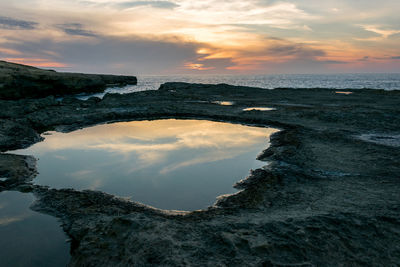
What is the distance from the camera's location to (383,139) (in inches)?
561

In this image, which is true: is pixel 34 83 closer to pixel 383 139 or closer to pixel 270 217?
pixel 270 217

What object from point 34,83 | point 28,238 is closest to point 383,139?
point 28,238

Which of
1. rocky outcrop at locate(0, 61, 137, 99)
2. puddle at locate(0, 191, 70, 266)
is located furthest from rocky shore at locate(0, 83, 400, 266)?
rocky outcrop at locate(0, 61, 137, 99)

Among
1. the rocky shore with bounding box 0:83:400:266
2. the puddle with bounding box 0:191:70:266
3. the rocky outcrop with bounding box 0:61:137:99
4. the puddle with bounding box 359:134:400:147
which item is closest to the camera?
the rocky shore with bounding box 0:83:400:266

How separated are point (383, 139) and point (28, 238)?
1677cm

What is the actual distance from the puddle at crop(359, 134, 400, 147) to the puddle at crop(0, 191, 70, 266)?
586 inches

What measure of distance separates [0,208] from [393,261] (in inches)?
397

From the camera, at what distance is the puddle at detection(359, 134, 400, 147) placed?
1334cm

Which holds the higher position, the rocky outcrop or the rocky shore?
→ the rocky outcrop

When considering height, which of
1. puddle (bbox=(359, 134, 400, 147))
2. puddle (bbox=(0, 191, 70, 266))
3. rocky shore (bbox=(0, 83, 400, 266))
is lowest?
puddle (bbox=(0, 191, 70, 266))

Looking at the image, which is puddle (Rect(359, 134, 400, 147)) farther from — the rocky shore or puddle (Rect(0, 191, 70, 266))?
puddle (Rect(0, 191, 70, 266))

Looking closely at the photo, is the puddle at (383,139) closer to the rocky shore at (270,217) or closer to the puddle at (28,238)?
the rocky shore at (270,217)

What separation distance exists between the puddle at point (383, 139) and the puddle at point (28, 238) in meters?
14.9

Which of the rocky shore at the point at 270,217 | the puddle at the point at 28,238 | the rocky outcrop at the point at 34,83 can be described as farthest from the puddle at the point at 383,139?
the rocky outcrop at the point at 34,83
